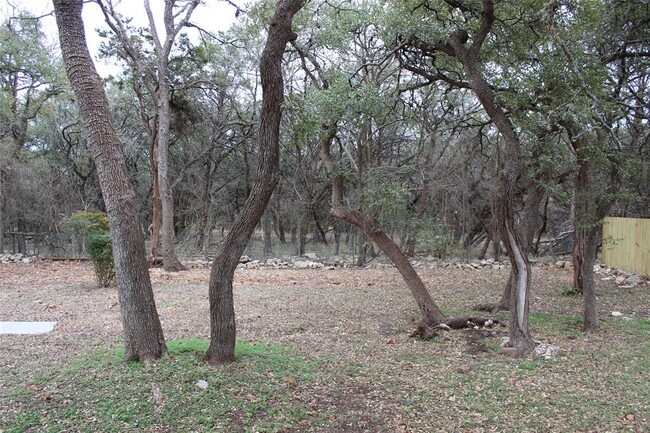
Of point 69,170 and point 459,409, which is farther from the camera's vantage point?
point 69,170

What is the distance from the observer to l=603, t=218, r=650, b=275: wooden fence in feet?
33.7

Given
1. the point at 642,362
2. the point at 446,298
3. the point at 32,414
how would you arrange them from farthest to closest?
the point at 446,298, the point at 642,362, the point at 32,414

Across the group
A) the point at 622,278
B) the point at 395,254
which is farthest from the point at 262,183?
the point at 622,278

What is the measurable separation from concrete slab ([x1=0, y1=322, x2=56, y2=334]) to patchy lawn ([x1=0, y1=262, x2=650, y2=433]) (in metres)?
0.19

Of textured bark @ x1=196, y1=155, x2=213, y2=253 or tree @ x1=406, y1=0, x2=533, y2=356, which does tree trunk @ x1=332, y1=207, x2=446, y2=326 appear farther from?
textured bark @ x1=196, y1=155, x2=213, y2=253

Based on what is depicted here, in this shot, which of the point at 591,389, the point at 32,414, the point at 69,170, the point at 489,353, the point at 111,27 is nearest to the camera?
the point at 32,414

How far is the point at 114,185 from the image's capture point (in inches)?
147

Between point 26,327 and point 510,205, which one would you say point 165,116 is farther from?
point 510,205

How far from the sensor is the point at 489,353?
5078 millimetres

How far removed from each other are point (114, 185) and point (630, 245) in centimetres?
1092

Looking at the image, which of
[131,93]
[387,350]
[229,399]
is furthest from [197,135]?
[229,399]

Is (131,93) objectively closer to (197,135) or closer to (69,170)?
(197,135)

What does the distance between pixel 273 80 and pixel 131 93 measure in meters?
13.5

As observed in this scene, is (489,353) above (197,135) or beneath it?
beneath
